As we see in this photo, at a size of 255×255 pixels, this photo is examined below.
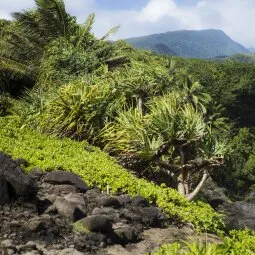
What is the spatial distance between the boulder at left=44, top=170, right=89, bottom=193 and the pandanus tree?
3.62 metres

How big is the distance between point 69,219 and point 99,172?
2.39 m

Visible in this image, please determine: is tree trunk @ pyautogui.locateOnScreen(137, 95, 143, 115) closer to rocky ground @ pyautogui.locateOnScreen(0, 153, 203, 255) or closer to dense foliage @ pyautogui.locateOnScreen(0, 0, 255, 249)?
dense foliage @ pyautogui.locateOnScreen(0, 0, 255, 249)

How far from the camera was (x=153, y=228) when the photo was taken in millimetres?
7617

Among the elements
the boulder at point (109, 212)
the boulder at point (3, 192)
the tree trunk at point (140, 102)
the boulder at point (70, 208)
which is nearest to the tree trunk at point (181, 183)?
the tree trunk at point (140, 102)

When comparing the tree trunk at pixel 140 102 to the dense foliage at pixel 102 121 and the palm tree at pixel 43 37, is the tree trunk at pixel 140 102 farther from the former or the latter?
the palm tree at pixel 43 37

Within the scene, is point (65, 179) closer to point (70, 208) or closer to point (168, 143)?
point (70, 208)

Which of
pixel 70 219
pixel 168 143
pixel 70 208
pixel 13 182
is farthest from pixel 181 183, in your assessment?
pixel 13 182

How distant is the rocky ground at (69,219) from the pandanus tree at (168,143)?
3.77 meters

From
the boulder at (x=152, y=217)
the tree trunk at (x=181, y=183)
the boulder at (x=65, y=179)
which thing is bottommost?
the tree trunk at (x=181, y=183)

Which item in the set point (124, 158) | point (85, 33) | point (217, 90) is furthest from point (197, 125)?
point (217, 90)

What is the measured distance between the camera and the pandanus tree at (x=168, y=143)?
11.9 meters

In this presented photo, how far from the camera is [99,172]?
9.07m

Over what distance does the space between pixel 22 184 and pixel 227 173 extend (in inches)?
1557

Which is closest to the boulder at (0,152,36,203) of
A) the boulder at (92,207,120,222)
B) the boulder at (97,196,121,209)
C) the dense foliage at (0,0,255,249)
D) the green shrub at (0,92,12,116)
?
the boulder at (92,207,120,222)
